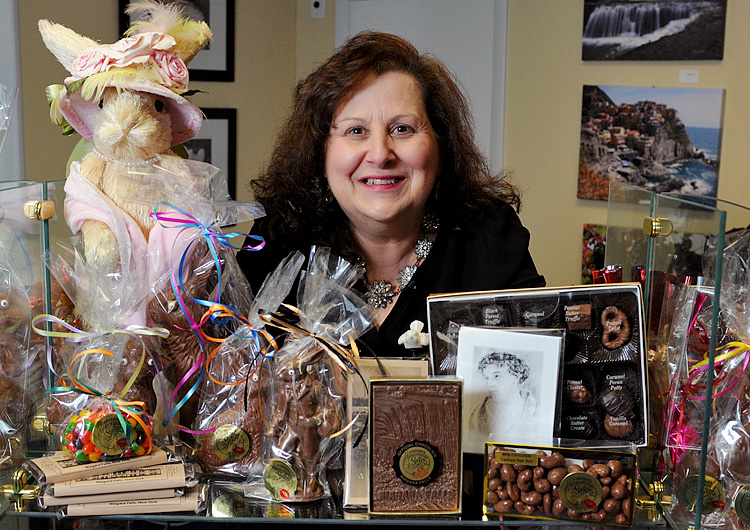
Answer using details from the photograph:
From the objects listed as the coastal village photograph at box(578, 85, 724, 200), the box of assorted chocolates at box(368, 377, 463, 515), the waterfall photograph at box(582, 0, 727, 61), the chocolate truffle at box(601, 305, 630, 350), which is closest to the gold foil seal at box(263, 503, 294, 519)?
the box of assorted chocolates at box(368, 377, 463, 515)

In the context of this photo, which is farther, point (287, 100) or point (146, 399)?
point (287, 100)

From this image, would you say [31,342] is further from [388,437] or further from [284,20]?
[284,20]

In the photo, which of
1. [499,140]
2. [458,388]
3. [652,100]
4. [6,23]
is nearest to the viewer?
[458,388]

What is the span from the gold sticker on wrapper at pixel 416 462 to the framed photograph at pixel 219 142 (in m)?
2.82

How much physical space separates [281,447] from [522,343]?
1.15 ft

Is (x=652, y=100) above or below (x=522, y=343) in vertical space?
above

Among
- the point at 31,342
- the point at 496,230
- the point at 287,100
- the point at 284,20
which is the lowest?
the point at 31,342

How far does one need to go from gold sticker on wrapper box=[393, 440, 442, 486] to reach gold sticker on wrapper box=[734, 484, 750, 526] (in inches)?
15.3

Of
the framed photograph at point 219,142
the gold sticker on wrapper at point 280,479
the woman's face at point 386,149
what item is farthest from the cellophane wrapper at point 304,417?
the framed photograph at point 219,142

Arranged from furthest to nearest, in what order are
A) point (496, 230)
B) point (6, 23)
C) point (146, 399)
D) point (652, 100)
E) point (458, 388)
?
point (652, 100) → point (6, 23) → point (496, 230) → point (146, 399) → point (458, 388)

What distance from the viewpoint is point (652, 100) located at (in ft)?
11.8

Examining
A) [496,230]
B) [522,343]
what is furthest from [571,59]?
[522,343]

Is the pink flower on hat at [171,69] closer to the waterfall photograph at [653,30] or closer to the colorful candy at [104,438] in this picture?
the colorful candy at [104,438]

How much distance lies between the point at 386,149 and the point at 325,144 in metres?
0.19
